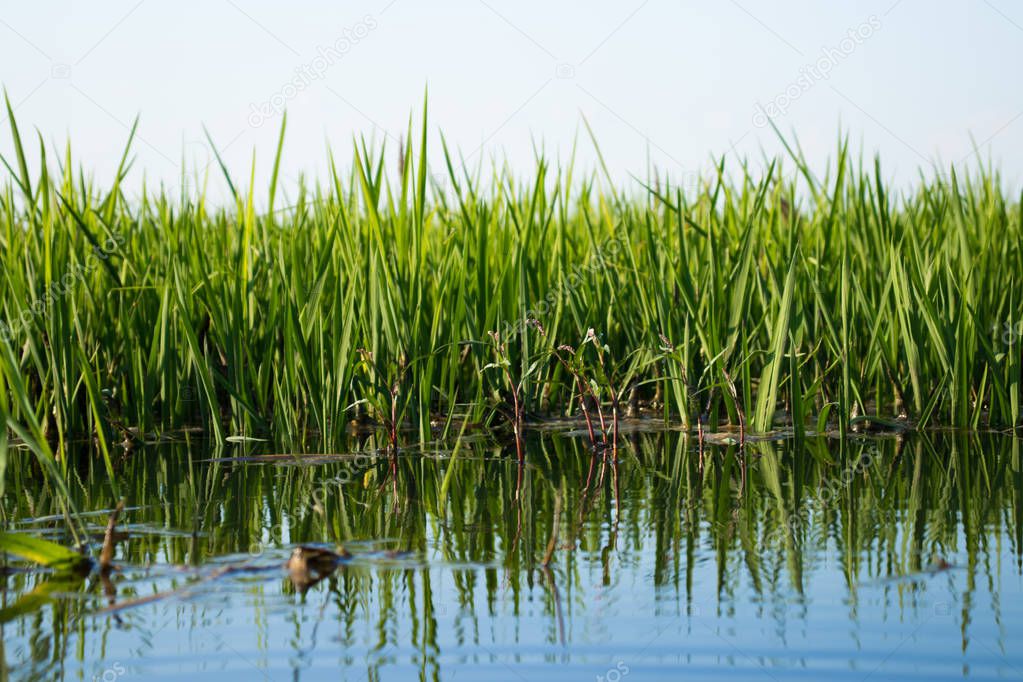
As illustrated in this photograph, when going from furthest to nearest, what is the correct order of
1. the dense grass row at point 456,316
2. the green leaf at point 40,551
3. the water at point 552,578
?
the dense grass row at point 456,316
the green leaf at point 40,551
the water at point 552,578

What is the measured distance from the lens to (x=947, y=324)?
3.70m

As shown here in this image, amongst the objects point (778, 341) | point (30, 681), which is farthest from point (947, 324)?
point (30, 681)


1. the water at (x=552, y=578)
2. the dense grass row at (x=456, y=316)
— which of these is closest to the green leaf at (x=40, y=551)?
the water at (x=552, y=578)

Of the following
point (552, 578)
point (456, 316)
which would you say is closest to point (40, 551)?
point (552, 578)

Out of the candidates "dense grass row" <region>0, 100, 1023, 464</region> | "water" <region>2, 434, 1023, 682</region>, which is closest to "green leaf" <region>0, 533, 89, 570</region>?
"water" <region>2, 434, 1023, 682</region>

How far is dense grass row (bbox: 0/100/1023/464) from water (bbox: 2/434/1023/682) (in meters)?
→ 0.58

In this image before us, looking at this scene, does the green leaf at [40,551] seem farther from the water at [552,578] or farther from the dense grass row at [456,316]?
the dense grass row at [456,316]

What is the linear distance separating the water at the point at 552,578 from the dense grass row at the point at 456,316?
0.58 m

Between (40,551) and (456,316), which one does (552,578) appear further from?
(456,316)

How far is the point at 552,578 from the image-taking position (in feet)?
6.20

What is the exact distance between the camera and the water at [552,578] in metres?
1.54

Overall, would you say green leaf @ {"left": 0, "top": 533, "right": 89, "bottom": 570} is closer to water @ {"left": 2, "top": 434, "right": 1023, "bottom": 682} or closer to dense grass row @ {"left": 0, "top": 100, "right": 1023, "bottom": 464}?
water @ {"left": 2, "top": 434, "right": 1023, "bottom": 682}

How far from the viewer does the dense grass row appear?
3.52 m

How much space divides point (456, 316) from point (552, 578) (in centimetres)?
198
